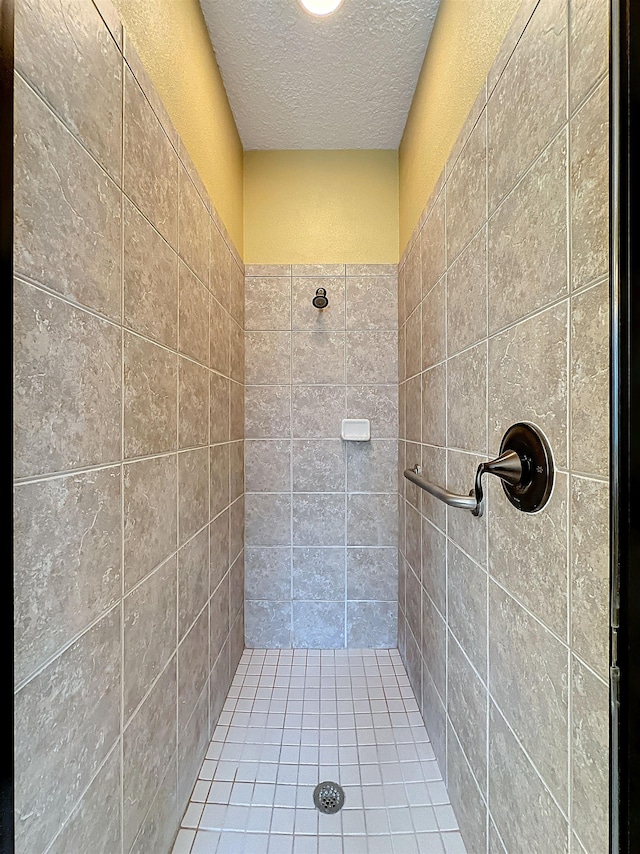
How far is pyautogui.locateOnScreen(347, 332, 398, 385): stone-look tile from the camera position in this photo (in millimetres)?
1821

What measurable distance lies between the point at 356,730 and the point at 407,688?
310 mm

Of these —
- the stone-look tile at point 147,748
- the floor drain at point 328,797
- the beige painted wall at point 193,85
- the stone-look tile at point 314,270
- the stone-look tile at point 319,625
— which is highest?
the beige painted wall at point 193,85

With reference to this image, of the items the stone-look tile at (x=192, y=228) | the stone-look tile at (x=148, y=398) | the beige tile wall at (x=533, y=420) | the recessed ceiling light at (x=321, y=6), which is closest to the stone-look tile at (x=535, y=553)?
the beige tile wall at (x=533, y=420)

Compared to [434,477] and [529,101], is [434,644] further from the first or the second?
[529,101]

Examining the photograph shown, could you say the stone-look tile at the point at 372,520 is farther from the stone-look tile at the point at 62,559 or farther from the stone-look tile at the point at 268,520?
the stone-look tile at the point at 62,559

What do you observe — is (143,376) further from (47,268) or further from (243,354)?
(243,354)

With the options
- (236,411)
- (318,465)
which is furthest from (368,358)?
(236,411)

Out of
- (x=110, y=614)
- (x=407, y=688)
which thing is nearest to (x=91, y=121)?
(x=110, y=614)

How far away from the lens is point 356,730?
1.30m

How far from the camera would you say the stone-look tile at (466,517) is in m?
0.85

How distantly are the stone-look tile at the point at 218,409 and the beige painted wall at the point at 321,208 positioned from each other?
748mm

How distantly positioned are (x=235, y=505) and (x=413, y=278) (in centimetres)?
118

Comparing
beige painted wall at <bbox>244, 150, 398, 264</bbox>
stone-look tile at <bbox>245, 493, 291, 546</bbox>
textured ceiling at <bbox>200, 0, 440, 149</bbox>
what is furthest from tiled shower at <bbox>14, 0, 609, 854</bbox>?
textured ceiling at <bbox>200, 0, 440, 149</bbox>

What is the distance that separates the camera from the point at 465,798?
3.10 ft
